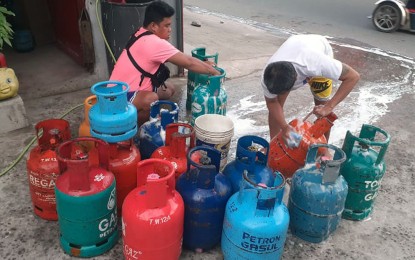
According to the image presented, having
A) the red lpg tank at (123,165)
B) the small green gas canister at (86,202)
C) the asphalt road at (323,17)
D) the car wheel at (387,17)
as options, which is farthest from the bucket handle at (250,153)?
the car wheel at (387,17)

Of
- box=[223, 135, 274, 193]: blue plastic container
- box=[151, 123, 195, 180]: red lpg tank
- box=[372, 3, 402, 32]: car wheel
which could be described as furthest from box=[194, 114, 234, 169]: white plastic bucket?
box=[372, 3, 402, 32]: car wheel

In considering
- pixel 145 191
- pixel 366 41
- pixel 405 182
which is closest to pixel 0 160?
pixel 145 191

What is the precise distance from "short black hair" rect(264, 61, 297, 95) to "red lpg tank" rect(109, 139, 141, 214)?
112 centimetres

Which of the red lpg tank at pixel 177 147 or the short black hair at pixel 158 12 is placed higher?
the short black hair at pixel 158 12

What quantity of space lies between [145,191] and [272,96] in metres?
1.40

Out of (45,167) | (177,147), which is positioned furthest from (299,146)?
(45,167)

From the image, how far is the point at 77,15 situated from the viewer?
532 centimetres

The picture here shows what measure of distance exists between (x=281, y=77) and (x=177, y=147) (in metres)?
0.91

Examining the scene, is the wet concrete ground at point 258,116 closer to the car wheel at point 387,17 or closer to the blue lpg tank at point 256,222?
the blue lpg tank at point 256,222

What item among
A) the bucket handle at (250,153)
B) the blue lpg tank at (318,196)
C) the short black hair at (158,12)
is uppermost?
the short black hair at (158,12)

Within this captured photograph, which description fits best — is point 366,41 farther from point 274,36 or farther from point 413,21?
point 274,36

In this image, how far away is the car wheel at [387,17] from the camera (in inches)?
344

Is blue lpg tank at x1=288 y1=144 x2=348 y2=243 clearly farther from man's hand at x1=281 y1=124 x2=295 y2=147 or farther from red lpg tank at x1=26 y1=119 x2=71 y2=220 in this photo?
red lpg tank at x1=26 y1=119 x2=71 y2=220

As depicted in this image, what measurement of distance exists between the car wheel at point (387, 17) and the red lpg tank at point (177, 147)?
25.2 feet
